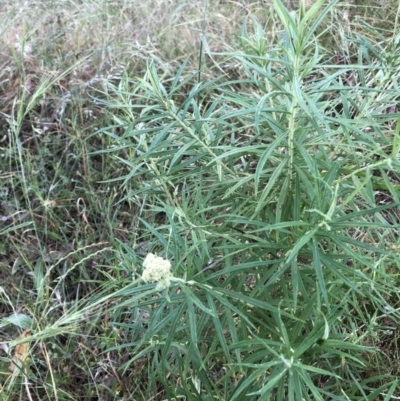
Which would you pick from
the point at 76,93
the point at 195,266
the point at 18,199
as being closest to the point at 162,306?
the point at 195,266

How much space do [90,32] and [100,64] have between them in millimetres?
418

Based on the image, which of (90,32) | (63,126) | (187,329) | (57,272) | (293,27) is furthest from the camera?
(90,32)

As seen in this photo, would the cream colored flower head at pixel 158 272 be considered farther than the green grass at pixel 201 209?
No

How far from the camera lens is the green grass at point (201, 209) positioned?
3.85 feet

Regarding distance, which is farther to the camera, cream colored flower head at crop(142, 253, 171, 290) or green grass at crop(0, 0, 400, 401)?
green grass at crop(0, 0, 400, 401)

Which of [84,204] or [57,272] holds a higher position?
[84,204]

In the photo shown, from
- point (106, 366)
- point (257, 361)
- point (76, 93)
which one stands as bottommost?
point (106, 366)

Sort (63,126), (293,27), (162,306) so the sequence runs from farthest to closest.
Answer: (63,126), (162,306), (293,27)

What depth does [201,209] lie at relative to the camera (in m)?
1.29

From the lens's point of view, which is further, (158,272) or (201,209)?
(201,209)

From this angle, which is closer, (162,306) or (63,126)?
(162,306)

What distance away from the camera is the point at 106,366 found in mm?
1956

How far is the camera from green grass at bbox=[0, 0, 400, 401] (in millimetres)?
1174

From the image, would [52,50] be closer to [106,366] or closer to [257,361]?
[106,366]
